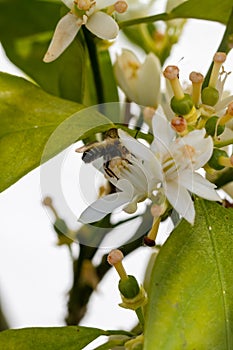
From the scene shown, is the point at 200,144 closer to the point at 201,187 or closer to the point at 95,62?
the point at 201,187

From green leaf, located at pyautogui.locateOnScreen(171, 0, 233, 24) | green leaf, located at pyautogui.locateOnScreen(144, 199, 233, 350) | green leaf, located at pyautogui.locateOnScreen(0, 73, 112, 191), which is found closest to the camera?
green leaf, located at pyautogui.locateOnScreen(144, 199, 233, 350)

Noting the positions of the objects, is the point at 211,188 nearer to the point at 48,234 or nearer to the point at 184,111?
the point at 184,111

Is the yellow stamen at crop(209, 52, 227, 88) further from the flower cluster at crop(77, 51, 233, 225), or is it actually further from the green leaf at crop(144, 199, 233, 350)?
the green leaf at crop(144, 199, 233, 350)

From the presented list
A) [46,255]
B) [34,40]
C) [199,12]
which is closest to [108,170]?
[199,12]

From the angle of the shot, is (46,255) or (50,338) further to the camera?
(46,255)

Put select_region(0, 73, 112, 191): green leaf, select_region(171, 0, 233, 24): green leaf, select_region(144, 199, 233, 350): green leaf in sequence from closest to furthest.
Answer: select_region(144, 199, 233, 350): green leaf < select_region(0, 73, 112, 191): green leaf < select_region(171, 0, 233, 24): green leaf

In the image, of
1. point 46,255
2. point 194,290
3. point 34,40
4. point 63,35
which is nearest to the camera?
point 194,290

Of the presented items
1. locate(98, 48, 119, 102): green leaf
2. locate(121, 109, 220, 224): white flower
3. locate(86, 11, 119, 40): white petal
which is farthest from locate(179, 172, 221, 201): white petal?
locate(98, 48, 119, 102): green leaf
